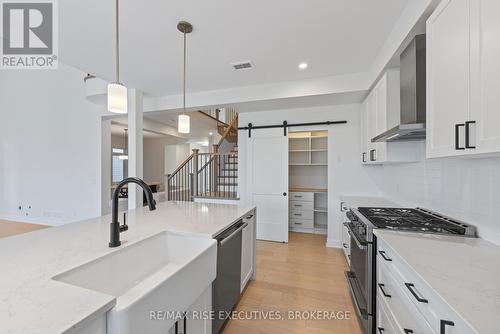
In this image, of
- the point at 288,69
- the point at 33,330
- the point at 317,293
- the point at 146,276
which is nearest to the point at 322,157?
the point at 288,69

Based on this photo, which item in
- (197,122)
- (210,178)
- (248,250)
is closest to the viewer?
(248,250)

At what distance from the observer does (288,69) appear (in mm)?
2908

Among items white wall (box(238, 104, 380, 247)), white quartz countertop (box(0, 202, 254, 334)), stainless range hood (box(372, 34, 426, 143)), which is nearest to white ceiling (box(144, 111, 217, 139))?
white wall (box(238, 104, 380, 247))

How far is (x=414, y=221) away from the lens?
1747 mm

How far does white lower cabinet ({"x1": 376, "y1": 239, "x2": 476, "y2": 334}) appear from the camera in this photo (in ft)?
2.56

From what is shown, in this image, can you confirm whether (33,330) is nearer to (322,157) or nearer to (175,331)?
(175,331)

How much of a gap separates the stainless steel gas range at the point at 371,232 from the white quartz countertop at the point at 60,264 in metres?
1.11

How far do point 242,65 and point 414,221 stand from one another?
2590 mm

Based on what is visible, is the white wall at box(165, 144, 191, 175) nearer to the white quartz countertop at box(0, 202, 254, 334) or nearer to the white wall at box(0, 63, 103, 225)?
the white wall at box(0, 63, 103, 225)

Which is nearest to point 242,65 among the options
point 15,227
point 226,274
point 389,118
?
point 389,118

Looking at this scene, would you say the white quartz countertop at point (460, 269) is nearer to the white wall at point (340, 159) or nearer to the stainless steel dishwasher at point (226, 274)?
the stainless steel dishwasher at point (226, 274)

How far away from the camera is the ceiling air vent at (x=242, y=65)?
2.75 meters

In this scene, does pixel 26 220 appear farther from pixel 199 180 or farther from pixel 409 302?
pixel 409 302

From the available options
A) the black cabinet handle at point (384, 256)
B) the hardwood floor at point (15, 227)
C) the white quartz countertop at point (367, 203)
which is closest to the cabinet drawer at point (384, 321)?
the black cabinet handle at point (384, 256)
